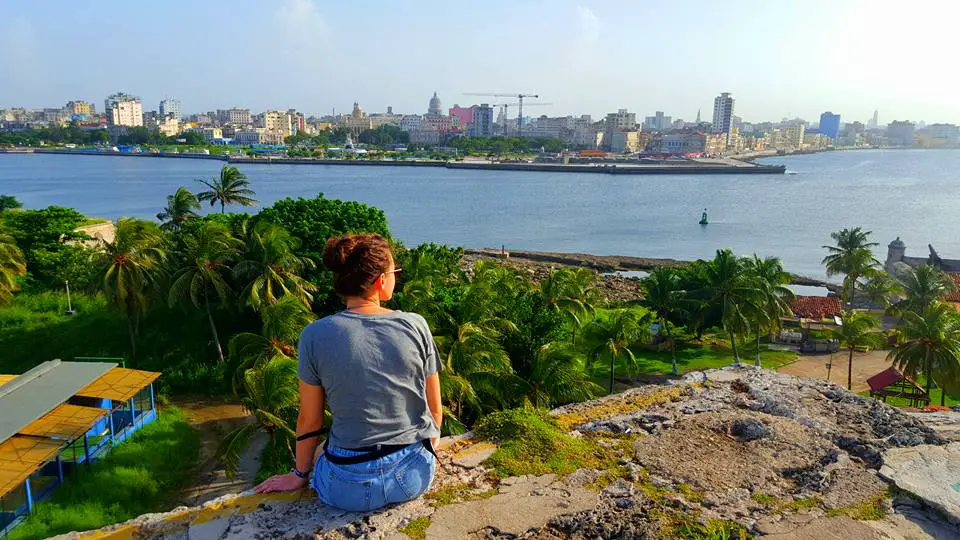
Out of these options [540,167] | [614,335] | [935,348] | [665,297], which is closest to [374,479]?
[614,335]

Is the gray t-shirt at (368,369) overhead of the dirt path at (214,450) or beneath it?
overhead

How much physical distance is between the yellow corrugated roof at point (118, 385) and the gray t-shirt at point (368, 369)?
13.2 m

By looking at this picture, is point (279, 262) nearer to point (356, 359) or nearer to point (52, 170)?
point (356, 359)

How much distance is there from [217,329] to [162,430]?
6368 mm

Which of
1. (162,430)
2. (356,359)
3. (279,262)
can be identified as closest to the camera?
(356,359)

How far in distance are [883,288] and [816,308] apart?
3473 mm

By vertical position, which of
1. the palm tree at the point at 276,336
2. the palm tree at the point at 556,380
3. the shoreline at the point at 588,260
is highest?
the palm tree at the point at 276,336

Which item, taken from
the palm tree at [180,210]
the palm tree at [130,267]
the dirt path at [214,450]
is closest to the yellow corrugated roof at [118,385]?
the dirt path at [214,450]

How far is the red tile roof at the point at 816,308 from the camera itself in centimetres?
2980

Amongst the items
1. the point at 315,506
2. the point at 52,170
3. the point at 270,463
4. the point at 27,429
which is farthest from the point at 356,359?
the point at 52,170

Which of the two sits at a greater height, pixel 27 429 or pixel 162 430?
pixel 27 429

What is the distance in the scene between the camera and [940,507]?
4.44 m

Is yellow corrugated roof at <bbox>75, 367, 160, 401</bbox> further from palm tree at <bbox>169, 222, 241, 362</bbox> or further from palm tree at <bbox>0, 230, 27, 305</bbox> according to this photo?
palm tree at <bbox>0, 230, 27, 305</bbox>

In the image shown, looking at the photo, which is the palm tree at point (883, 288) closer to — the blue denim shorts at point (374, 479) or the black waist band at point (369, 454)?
Answer: the blue denim shorts at point (374, 479)
